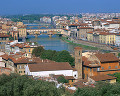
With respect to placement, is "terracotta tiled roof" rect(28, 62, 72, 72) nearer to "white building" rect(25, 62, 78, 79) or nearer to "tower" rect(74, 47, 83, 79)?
"white building" rect(25, 62, 78, 79)

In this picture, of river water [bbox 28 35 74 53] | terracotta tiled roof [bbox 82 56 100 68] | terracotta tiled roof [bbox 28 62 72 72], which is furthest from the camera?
river water [bbox 28 35 74 53]

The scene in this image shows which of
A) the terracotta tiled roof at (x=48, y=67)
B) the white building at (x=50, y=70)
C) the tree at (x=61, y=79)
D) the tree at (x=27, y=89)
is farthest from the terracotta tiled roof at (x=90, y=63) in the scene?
the tree at (x=27, y=89)

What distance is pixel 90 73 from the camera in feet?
42.9

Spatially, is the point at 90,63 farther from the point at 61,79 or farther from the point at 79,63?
the point at 61,79

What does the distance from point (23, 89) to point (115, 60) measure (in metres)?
6.17

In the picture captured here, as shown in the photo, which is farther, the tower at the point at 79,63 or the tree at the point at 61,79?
the tower at the point at 79,63

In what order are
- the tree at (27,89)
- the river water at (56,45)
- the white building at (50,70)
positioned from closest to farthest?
1. the tree at (27,89)
2. the white building at (50,70)
3. the river water at (56,45)

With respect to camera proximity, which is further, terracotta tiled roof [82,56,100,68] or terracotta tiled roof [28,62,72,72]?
terracotta tiled roof [82,56,100,68]

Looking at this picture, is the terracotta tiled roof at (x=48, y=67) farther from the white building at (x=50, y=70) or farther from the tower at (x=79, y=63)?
the tower at (x=79, y=63)

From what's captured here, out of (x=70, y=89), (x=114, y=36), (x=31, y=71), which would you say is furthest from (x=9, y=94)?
(x=114, y=36)

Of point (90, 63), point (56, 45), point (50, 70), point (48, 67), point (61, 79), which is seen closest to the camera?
point (61, 79)

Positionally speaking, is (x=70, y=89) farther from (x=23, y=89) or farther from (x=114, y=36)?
(x=114, y=36)

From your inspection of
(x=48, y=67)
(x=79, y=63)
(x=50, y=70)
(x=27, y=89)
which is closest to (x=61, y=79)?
(x=50, y=70)

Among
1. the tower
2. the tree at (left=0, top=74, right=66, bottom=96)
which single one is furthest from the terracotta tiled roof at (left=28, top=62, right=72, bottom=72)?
the tree at (left=0, top=74, right=66, bottom=96)
